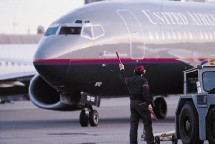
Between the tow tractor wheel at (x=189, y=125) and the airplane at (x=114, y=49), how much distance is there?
8.91 meters

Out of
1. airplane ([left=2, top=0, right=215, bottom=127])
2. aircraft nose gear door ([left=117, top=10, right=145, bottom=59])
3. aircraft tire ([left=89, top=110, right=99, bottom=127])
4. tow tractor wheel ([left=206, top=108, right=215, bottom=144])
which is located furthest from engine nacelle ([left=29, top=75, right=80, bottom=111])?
tow tractor wheel ([left=206, top=108, right=215, bottom=144])

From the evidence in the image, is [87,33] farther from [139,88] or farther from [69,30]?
[139,88]

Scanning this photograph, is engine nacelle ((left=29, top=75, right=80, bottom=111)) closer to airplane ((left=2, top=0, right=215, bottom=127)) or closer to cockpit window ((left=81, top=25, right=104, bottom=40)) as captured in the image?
airplane ((left=2, top=0, right=215, bottom=127))

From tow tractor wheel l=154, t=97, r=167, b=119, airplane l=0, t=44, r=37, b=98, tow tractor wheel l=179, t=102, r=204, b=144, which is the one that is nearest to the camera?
tow tractor wheel l=179, t=102, r=204, b=144

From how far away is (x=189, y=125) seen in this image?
675 inches

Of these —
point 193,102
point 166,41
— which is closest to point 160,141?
point 193,102

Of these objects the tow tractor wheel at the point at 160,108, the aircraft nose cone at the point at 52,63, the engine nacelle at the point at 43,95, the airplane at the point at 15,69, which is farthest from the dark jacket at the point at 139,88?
the airplane at the point at 15,69

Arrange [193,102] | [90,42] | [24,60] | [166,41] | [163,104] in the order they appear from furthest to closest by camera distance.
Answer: [24,60]
[163,104]
[166,41]
[90,42]
[193,102]

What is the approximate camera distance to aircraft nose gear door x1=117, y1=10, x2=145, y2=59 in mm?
27266

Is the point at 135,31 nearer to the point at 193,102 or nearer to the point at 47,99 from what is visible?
the point at 47,99

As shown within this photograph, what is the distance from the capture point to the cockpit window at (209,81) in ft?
56.0

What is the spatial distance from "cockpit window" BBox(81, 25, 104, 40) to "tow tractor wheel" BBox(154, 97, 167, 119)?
6.16 m

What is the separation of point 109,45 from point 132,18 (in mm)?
1577

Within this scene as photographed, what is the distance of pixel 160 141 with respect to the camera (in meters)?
19.3
